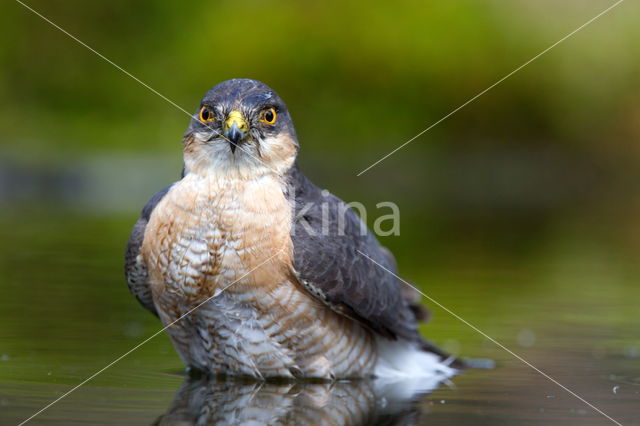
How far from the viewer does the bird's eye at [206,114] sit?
232 inches

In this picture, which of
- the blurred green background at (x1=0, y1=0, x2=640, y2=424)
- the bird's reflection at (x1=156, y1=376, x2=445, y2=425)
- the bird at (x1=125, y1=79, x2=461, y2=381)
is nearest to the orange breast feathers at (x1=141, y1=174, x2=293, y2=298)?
the bird at (x1=125, y1=79, x2=461, y2=381)

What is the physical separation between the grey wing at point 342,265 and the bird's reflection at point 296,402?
386 mm

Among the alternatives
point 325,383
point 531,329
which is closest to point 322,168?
point 531,329

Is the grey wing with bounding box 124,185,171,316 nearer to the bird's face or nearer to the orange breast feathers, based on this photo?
the orange breast feathers

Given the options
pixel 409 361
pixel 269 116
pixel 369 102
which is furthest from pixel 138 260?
pixel 369 102

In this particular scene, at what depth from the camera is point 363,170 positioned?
19.4 meters

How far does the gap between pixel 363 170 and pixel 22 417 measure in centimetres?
1493

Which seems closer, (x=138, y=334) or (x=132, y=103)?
(x=138, y=334)

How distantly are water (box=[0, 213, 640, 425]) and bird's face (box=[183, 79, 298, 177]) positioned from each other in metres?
1.11

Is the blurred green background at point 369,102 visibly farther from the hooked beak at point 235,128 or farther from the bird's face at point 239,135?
the hooked beak at point 235,128

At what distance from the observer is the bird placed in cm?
570

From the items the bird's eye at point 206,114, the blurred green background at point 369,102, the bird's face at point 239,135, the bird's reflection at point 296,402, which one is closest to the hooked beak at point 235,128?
the bird's face at point 239,135

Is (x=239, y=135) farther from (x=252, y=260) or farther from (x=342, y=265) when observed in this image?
(x=342, y=265)

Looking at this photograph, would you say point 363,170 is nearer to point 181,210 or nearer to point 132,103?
point 132,103
